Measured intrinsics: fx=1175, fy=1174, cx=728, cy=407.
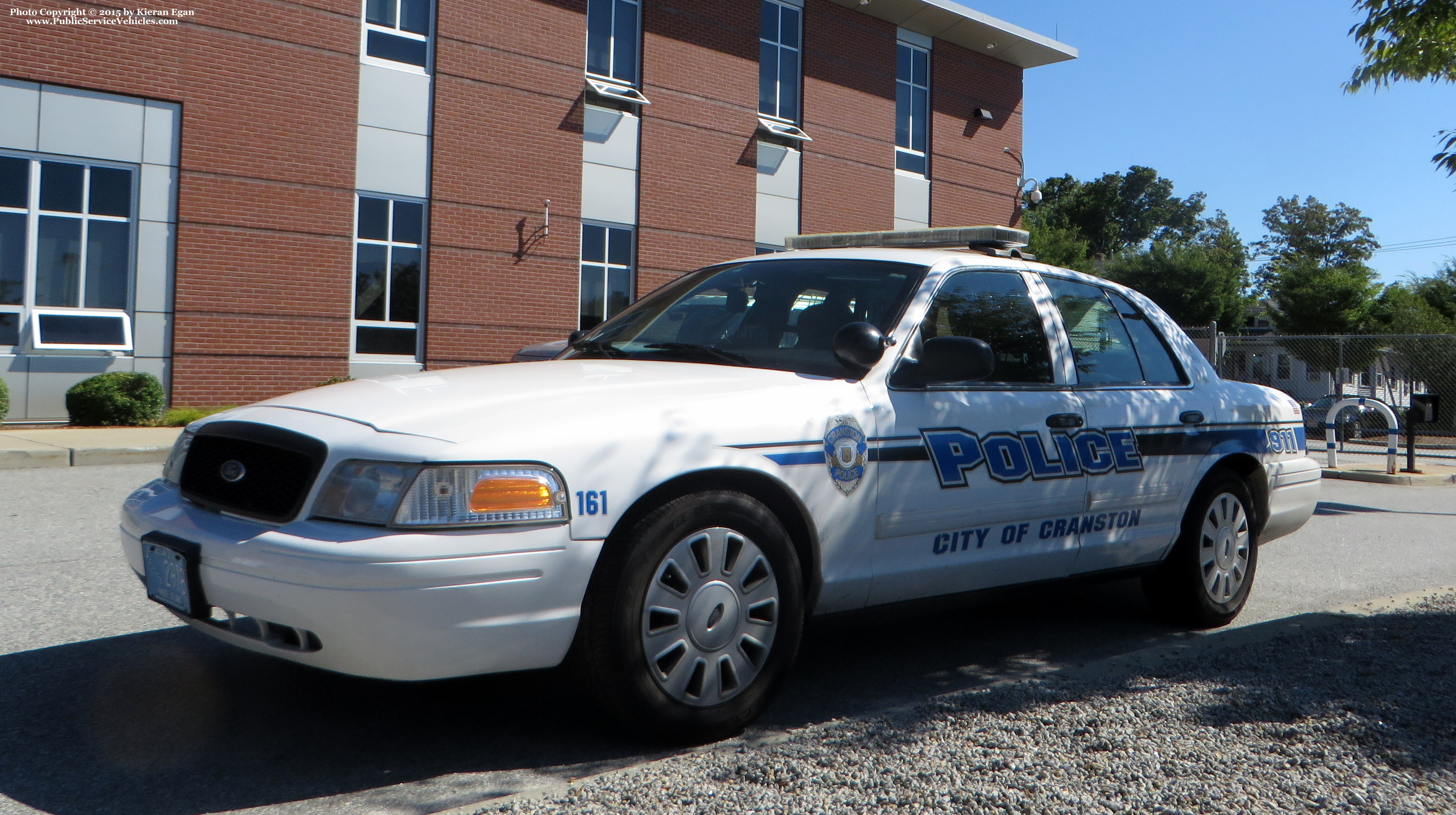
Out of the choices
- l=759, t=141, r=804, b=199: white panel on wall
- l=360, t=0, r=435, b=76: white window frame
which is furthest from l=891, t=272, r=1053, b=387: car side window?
l=759, t=141, r=804, b=199: white panel on wall

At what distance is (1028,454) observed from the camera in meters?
4.50

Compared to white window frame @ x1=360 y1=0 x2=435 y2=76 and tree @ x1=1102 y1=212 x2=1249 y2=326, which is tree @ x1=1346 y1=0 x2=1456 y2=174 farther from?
tree @ x1=1102 y1=212 x2=1249 y2=326

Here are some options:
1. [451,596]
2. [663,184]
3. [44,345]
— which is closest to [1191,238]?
[663,184]

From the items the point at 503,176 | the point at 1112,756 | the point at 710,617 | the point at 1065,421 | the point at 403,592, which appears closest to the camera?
the point at 403,592

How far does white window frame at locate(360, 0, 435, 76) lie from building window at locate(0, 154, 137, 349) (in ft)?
11.8

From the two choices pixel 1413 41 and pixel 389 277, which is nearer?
pixel 1413 41

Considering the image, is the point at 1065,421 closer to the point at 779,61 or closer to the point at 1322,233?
the point at 779,61

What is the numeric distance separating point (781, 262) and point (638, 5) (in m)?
15.9

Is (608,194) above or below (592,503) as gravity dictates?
above

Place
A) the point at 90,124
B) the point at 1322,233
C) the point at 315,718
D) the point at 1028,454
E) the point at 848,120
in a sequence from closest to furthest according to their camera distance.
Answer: the point at 315,718 < the point at 1028,454 < the point at 90,124 < the point at 848,120 < the point at 1322,233

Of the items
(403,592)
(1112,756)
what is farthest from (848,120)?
(403,592)

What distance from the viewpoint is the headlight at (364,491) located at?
310 centimetres

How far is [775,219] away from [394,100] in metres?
7.53

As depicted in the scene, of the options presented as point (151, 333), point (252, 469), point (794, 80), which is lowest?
point (252, 469)
